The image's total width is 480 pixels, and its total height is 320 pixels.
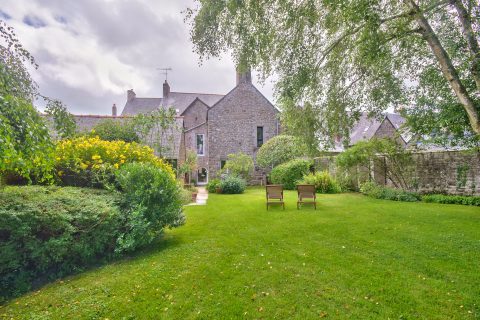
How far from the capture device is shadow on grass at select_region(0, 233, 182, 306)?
Result: 333 cm

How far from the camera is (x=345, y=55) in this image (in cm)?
706

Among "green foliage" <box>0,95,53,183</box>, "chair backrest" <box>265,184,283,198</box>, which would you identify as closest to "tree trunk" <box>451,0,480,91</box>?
"chair backrest" <box>265,184,283,198</box>

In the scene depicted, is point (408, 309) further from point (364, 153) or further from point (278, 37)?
point (364, 153)

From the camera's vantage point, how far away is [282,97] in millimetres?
7227

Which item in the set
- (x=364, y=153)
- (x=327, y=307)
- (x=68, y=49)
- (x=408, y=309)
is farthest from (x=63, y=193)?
(x=364, y=153)

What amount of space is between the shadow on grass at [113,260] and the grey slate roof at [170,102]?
20.5m

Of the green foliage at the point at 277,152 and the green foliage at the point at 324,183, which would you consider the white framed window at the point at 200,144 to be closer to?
the green foliage at the point at 277,152

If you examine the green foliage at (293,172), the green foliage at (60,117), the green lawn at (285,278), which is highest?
the green foliage at (60,117)

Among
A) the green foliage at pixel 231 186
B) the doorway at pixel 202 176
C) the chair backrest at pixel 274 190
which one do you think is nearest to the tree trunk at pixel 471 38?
the chair backrest at pixel 274 190

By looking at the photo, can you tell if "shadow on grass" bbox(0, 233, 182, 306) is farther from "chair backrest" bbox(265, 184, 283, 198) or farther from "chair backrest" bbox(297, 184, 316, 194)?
"chair backrest" bbox(297, 184, 316, 194)

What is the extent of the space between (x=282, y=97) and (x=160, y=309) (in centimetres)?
624

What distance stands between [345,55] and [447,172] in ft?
23.6

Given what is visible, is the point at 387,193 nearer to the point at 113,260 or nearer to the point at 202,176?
the point at 113,260

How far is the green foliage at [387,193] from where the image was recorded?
9.85 meters
